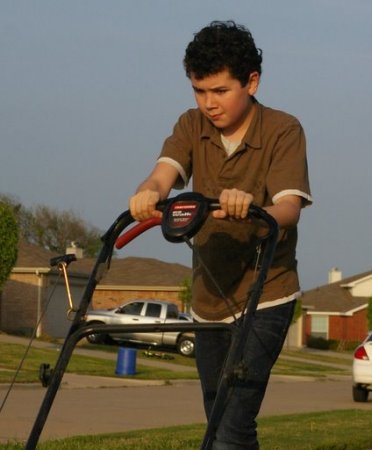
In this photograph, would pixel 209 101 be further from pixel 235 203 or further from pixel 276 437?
pixel 276 437

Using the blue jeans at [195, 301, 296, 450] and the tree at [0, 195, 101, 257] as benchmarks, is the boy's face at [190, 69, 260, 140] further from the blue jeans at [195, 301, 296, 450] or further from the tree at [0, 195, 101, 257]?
the tree at [0, 195, 101, 257]

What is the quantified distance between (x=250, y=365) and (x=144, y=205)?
0.90 m

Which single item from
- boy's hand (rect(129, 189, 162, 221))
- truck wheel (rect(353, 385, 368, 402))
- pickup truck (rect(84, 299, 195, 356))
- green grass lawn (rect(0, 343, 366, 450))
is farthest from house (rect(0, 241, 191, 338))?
boy's hand (rect(129, 189, 162, 221))

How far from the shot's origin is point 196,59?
4.67 meters

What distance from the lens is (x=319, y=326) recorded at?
228 ft

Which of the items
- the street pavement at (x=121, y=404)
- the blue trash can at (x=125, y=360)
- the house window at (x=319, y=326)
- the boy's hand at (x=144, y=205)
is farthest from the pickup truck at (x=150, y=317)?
the boy's hand at (x=144, y=205)

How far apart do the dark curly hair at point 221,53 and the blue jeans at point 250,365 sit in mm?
1014

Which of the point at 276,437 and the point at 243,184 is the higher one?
the point at 243,184

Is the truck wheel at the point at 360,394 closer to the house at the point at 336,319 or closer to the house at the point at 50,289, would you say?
the house at the point at 50,289

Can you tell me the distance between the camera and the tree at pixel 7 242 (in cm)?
3026

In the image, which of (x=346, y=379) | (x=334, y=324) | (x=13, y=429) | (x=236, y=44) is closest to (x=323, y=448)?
(x=13, y=429)

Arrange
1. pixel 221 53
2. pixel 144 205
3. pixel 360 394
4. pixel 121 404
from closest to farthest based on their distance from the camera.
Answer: pixel 144 205 → pixel 221 53 → pixel 121 404 → pixel 360 394

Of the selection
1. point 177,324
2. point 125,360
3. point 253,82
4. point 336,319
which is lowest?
point 125,360

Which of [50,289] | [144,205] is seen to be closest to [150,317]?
[50,289]
